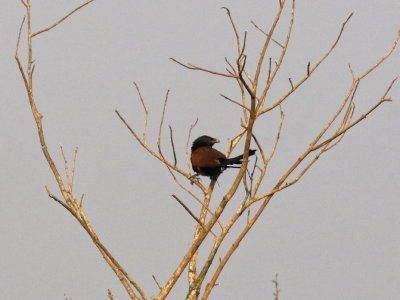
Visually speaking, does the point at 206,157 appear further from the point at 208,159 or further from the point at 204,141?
the point at 204,141

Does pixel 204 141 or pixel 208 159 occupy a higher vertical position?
pixel 204 141

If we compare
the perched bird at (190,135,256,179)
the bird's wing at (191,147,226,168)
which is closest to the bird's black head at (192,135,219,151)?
the perched bird at (190,135,256,179)

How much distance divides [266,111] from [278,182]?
0.34 meters

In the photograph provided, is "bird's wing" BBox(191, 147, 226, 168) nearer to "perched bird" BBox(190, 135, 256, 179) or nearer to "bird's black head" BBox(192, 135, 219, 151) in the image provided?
"perched bird" BBox(190, 135, 256, 179)

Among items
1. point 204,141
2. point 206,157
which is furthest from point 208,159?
point 204,141

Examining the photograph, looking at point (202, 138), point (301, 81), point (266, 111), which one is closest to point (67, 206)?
point (266, 111)

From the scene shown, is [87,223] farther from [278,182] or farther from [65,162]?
[278,182]

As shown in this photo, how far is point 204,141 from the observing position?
799cm

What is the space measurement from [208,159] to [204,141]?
80cm

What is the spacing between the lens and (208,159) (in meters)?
7.22

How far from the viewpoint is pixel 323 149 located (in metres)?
3.38

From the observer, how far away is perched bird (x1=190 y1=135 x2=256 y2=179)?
6.84 meters

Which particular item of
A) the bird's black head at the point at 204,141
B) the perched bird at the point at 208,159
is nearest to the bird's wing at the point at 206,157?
the perched bird at the point at 208,159

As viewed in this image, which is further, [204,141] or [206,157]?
[204,141]
